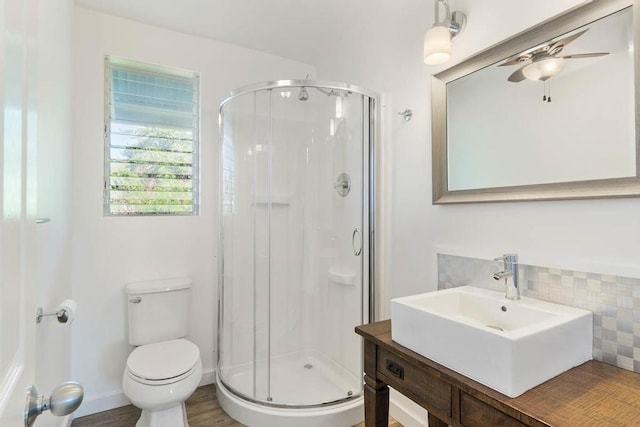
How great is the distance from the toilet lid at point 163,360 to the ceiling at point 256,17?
2.08 metres

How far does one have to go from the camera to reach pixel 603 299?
114 centimetres

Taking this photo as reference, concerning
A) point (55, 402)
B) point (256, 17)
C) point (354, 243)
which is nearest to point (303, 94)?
point (256, 17)

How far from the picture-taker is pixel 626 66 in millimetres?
1095

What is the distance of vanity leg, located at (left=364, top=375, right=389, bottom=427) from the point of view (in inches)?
52.1

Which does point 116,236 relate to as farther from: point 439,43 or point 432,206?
point 439,43

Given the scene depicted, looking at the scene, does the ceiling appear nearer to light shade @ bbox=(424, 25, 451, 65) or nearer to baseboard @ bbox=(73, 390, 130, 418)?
light shade @ bbox=(424, 25, 451, 65)

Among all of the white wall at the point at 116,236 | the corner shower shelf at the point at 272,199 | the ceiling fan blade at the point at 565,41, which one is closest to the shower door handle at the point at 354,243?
the corner shower shelf at the point at 272,199

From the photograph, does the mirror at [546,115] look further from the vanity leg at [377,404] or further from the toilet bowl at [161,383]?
the toilet bowl at [161,383]

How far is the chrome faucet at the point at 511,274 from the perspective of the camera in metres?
1.32

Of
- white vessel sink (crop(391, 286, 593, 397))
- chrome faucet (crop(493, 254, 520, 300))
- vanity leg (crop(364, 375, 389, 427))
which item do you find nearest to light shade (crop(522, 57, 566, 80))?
chrome faucet (crop(493, 254, 520, 300))

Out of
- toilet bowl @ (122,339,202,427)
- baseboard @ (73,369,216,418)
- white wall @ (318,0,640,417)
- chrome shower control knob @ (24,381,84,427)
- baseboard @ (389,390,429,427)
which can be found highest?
white wall @ (318,0,640,417)

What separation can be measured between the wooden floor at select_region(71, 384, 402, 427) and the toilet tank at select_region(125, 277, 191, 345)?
17.6 inches

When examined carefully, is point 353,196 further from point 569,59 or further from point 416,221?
point 569,59

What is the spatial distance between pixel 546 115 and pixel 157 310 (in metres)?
2.30
